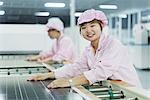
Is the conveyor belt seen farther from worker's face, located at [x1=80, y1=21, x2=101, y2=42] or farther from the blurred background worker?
the blurred background worker

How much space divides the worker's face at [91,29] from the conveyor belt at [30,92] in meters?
0.38

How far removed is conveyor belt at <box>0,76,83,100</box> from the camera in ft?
4.56

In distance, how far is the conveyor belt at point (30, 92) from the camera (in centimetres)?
139

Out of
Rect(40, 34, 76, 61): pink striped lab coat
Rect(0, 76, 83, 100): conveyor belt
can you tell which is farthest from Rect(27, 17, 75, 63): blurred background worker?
Rect(0, 76, 83, 100): conveyor belt

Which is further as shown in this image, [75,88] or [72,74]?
[72,74]

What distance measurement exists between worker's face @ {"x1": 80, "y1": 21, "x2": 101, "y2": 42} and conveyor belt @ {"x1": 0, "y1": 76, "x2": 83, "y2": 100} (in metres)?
0.38

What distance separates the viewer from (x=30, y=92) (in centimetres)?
152

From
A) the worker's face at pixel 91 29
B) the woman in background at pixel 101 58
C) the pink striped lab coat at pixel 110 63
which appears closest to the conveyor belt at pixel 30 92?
the woman in background at pixel 101 58

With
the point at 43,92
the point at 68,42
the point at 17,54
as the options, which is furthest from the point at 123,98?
the point at 17,54

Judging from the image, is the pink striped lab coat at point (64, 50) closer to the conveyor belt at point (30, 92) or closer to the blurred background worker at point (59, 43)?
the blurred background worker at point (59, 43)

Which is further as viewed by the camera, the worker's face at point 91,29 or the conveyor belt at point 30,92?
the worker's face at point 91,29

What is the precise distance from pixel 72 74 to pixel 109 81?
331 mm

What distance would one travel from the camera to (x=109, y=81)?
1.72 m

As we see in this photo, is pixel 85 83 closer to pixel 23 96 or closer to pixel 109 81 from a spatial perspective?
pixel 109 81
